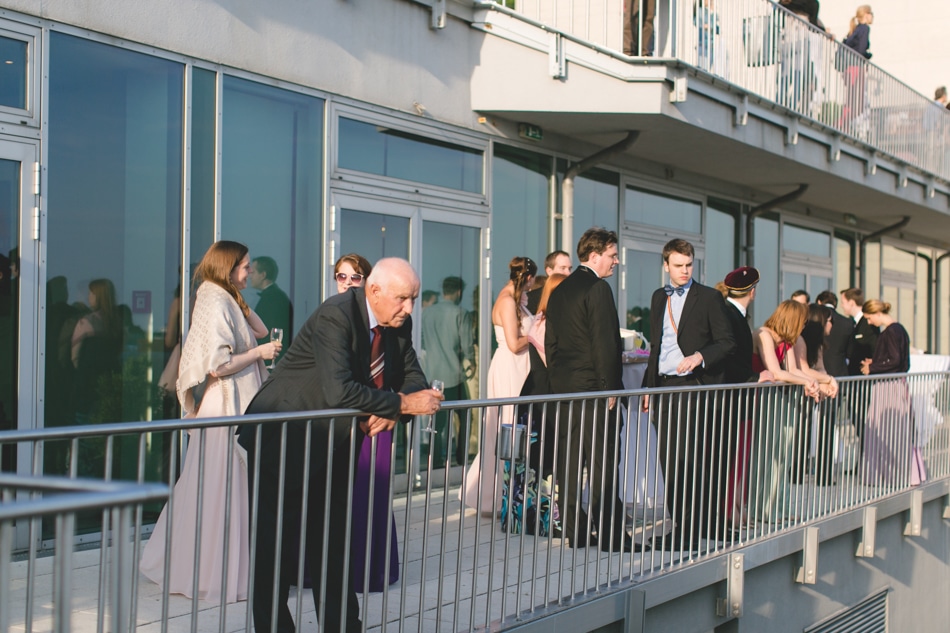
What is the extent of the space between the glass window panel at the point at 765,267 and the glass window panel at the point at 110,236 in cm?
1039

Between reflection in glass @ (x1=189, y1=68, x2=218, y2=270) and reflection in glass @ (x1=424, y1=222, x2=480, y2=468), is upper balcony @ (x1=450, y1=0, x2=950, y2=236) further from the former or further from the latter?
reflection in glass @ (x1=189, y1=68, x2=218, y2=270)

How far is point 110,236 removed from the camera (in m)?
6.87

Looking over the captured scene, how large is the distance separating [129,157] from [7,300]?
1.23 meters

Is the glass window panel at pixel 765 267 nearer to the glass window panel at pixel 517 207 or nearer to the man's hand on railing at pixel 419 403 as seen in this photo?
the glass window panel at pixel 517 207

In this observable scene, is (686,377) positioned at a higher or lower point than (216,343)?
lower

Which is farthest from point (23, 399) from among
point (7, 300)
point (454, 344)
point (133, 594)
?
point (454, 344)

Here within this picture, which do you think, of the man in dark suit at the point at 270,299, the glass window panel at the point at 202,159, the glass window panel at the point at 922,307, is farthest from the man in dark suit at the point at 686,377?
the glass window panel at the point at 922,307

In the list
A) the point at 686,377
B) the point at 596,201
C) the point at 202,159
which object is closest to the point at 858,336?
the point at 596,201

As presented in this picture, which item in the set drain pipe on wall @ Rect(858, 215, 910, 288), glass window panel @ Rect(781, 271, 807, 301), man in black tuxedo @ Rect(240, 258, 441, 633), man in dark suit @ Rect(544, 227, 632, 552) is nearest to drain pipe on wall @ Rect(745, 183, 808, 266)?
→ glass window panel @ Rect(781, 271, 807, 301)

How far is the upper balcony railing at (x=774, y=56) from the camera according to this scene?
34.2ft

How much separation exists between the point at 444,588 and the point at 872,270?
1636 cm

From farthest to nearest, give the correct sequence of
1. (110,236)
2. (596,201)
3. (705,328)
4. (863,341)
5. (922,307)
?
Answer: (922,307), (863,341), (596,201), (705,328), (110,236)

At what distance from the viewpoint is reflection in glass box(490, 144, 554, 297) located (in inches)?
413

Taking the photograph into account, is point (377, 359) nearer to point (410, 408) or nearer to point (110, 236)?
point (410, 408)
